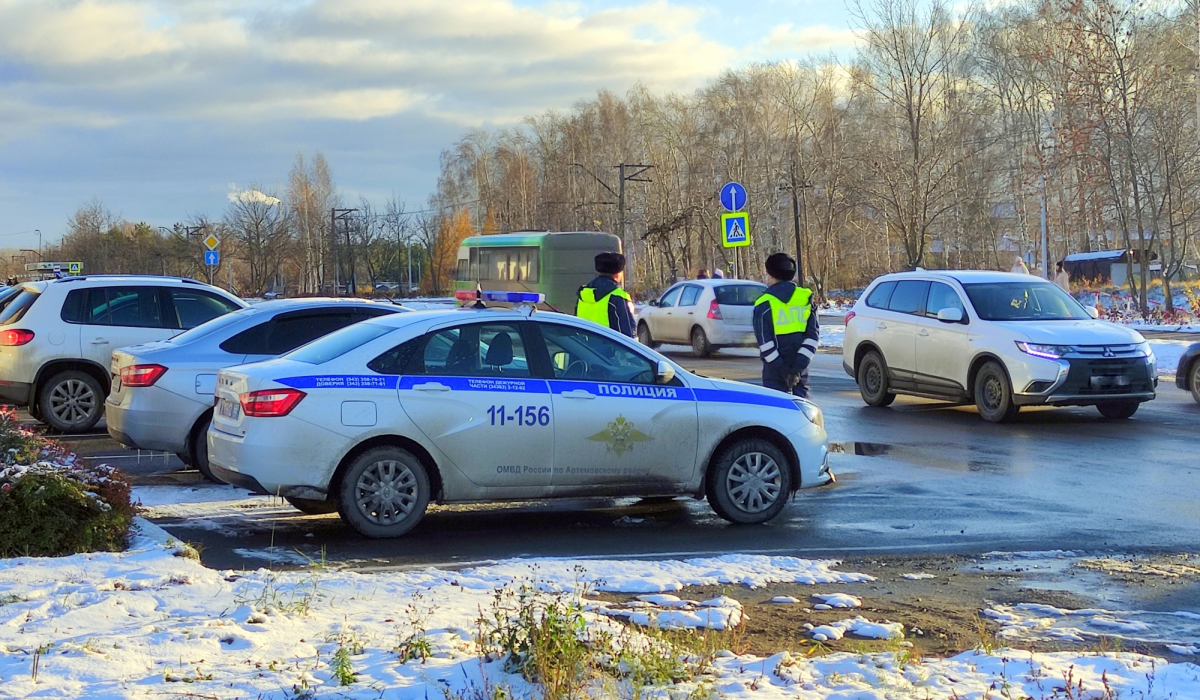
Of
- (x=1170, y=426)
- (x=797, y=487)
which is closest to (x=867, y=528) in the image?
(x=797, y=487)

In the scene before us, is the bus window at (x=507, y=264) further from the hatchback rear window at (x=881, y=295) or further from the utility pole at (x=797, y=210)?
the hatchback rear window at (x=881, y=295)

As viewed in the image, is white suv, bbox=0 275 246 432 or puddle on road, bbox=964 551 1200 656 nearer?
puddle on road, bbox=964 551 1200 656

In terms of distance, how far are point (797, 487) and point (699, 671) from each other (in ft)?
13.9

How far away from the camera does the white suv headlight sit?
533 inches

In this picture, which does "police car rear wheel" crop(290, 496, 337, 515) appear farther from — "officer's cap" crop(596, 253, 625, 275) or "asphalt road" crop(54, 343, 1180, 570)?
"officer's cap" crop(596, 253, 625, 275)

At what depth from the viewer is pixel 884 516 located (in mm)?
8836

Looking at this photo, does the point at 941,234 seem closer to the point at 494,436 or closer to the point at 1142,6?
the point at 1142,6

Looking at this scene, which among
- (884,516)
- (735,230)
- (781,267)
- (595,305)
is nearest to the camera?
(884,516)

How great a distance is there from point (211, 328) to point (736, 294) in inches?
634

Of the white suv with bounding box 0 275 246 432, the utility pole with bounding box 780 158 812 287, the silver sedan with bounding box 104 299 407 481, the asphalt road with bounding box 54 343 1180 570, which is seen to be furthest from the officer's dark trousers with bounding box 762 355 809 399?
the utility pole with bounding box 780 158 812 287

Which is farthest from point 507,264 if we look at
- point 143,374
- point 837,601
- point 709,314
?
point 837,601

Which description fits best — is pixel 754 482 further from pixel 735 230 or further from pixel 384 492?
pixel 735 230

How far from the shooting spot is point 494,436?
7.97m

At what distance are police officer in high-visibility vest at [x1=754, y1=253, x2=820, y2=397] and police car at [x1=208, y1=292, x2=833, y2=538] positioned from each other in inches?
84.8
